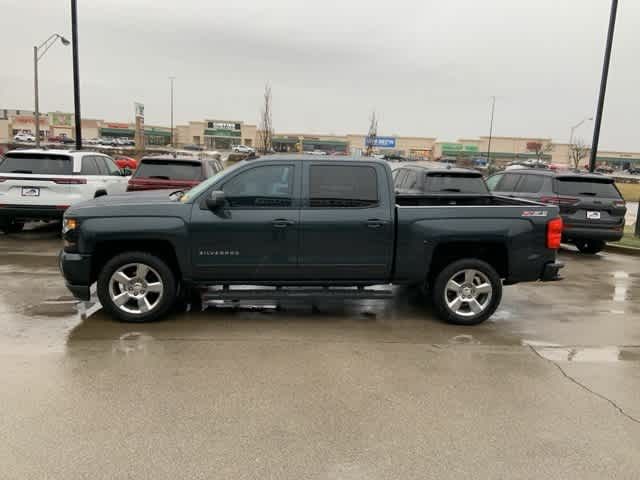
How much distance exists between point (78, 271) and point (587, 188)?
32.1 feet

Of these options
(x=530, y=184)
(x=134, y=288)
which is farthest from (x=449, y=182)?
(x=134, y=288)

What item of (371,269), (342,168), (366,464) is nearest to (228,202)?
(342,168)

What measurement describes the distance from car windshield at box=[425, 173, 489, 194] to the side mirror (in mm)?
5498

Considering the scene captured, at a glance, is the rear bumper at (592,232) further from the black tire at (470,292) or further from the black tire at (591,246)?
the black tire at (470,292)

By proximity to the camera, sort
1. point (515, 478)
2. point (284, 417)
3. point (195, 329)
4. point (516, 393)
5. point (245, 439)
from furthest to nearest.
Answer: point (195, 329), point (516, 393), point (284, 417), point (245, 439), point (515, 478)

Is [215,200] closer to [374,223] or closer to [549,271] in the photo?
[374,223]

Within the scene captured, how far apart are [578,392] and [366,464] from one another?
2.20 meters

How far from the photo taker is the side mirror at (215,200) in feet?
18.3

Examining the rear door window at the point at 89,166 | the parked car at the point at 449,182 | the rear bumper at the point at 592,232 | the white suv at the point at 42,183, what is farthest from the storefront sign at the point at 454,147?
the white suv at the point at 42,183

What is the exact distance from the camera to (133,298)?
5.77 m

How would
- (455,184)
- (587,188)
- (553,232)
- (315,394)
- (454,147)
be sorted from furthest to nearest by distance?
(454,147), (587,188), (455,184), (553,232), (315,394)

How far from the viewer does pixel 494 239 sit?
19.7ft

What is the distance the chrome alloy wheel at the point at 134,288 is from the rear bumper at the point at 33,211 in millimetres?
5413

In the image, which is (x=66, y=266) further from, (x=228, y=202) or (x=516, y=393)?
(x=516, y=393)
